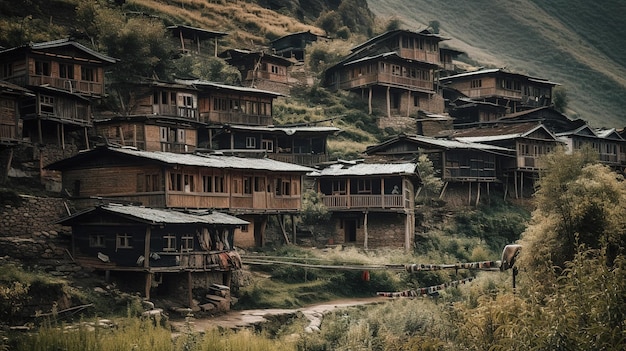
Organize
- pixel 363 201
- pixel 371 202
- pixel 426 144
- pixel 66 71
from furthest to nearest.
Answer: pixel 426 144 → pixel 363 201 → pixel 371 202 → pixel 66 71

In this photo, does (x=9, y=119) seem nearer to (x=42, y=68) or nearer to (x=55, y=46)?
(x=42, y=68)

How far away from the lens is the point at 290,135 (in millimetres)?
60906

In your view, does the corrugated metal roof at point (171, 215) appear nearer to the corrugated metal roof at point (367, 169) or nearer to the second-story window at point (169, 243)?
the second-story window at point (169, 243)

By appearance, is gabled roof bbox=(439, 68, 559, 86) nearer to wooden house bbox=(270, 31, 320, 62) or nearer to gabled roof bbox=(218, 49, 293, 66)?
wooden house bbox=(270, 31, 320, 62)

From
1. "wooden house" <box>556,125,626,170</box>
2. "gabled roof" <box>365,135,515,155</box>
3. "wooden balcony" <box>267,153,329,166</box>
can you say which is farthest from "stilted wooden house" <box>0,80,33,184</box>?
"wooden house" <box>556,125,626,170</box>

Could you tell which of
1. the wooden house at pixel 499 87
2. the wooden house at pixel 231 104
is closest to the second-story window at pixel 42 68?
the wooden house at pixel 231 104

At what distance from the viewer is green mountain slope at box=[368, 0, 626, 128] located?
477ft

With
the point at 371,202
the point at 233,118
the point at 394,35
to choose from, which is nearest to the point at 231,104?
the point at 233,118

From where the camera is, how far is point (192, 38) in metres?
79.2

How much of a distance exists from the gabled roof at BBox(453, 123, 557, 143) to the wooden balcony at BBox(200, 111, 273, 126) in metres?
15.5

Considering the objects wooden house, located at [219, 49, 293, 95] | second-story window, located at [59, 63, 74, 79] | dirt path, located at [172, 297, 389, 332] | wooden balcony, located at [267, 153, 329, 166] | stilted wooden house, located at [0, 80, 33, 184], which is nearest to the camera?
dirt path, located at [172, 297, 389, 332]

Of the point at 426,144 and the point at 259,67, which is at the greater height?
the point at 259,67

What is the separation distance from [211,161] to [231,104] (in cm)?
1731

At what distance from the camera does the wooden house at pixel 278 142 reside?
2309 inches
